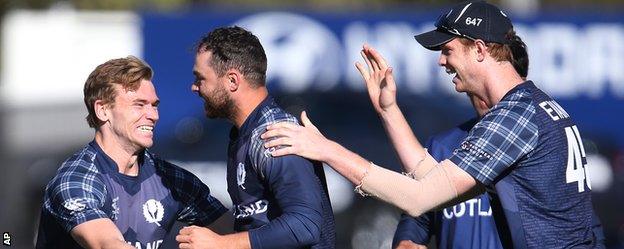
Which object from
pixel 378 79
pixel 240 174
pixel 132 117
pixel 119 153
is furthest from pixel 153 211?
pixel 378 79

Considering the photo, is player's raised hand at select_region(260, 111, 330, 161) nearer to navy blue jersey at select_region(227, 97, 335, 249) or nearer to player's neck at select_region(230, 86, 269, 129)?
navy blue jersey at select_region(227, 97, 335, 249)

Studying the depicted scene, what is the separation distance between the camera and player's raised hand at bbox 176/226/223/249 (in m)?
6.14

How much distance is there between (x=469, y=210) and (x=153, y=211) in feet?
5.34

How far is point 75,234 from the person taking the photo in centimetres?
640

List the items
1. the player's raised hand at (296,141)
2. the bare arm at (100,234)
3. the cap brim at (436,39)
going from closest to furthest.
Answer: the player's raised hand at (296,141)
the bare arm at (100,234)
the cap brim at (436,39)

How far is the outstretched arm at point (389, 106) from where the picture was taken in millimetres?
6453

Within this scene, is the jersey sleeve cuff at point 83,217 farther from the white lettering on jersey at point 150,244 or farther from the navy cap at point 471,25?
the navy cap at point 471,25

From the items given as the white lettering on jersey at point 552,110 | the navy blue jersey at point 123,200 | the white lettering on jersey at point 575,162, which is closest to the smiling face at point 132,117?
the navy blue jersey at point 123,200

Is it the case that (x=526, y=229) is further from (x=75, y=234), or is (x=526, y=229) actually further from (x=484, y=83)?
(x=75, y=234)

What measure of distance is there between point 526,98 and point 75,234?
2.13m

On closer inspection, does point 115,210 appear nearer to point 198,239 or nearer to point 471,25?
point 198,239

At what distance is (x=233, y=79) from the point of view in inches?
259

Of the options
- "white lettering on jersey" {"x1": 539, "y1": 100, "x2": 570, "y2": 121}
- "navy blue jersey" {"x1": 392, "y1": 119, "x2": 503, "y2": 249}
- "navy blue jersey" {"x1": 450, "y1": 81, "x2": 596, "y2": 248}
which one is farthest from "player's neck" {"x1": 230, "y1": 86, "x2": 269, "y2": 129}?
"white lettering on jersey" {"x1": 539, "y1": 100, "x2": 570, "y2": 121}

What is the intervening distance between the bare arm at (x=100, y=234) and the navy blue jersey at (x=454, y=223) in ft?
5.70
